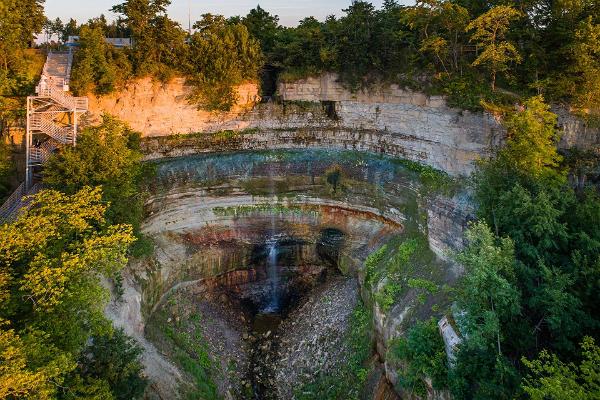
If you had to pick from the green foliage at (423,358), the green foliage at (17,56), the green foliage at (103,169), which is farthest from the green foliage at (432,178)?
the green foliage at (17,56)

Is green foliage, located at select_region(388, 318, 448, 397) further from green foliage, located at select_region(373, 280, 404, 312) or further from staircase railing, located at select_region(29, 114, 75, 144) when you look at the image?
staircase railing, located at select_region(29, 114, 75, 144)

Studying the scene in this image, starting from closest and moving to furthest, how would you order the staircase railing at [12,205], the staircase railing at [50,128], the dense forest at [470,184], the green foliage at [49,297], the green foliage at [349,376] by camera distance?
the green foliage at [49,297] → the dense forest at [470,184] → the staircase railing at [12,205] → the green foliage at [349,376] → the staircase railing at [50,128]

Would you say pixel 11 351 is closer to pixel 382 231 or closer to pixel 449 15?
pixel 382 231

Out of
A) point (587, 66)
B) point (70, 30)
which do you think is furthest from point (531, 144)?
point (70, 30)

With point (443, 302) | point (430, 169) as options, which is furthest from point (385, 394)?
point (430, 169)

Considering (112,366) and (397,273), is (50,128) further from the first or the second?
(397,273)

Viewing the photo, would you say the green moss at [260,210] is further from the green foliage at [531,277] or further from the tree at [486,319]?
the tree at [486,319]
